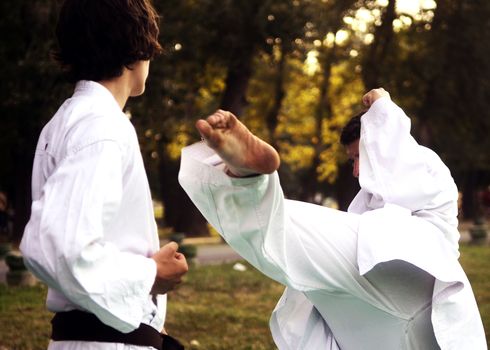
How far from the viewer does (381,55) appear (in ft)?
95.2

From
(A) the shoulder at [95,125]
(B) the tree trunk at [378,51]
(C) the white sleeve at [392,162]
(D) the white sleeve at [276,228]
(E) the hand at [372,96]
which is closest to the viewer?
(A) the shoulder at [95,125]

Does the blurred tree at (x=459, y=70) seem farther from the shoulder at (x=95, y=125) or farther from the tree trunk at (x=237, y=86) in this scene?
the shoulder at (x=95, y=125)

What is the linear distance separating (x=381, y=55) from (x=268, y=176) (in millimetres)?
26351

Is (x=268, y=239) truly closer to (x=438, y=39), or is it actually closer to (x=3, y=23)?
(x=3, y=23)

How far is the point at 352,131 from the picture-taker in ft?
16.2

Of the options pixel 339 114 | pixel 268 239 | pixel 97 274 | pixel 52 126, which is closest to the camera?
pixel 97 274

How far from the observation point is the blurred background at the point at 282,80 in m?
16.9


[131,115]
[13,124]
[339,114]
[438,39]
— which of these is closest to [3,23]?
[13,124]

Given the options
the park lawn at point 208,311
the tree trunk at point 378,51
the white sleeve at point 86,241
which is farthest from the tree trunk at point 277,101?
the white sleeve at point 86,241

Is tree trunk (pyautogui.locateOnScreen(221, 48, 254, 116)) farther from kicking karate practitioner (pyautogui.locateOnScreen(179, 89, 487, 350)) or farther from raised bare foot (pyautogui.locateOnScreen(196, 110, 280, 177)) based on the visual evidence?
raised bare foot (pyautogui.locateOnScreen(196, 110, 280, 177))

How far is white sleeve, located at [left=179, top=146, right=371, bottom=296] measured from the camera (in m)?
3.44

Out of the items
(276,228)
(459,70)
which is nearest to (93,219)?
(276,228)

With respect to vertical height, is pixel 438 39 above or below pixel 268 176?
below

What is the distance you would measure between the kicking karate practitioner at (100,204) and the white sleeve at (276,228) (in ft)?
2.17
